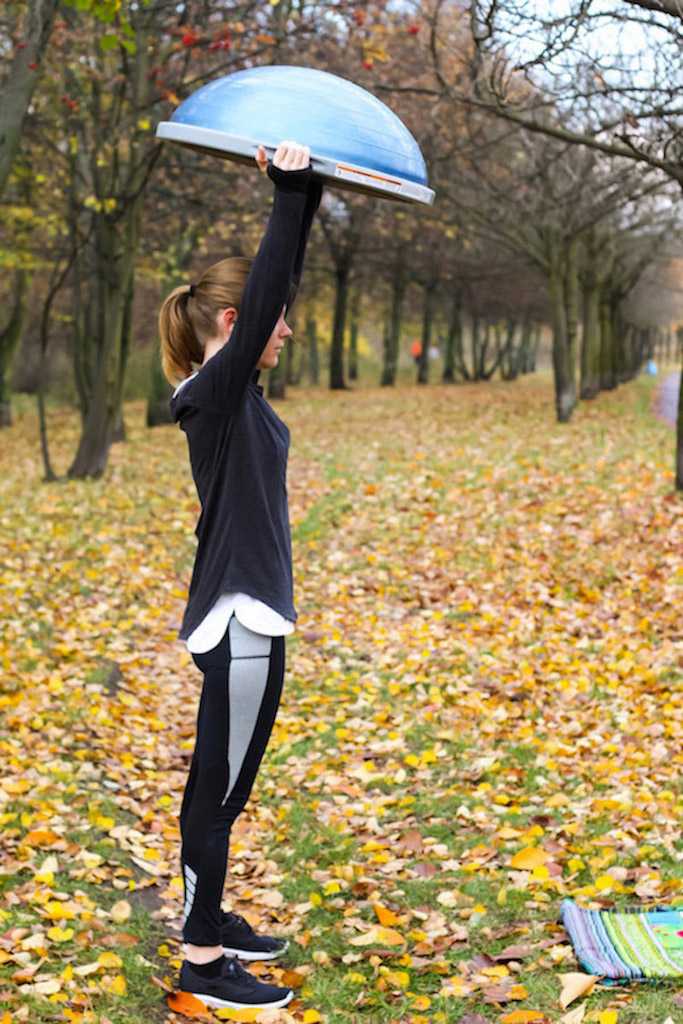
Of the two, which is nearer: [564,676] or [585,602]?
[564,676]

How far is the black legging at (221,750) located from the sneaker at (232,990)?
0.39ft

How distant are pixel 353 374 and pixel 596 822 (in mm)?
42513

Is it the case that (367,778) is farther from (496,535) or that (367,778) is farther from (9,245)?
(9,245)

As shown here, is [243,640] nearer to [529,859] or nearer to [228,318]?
[228,318]

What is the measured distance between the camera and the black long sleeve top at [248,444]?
3.08 metres

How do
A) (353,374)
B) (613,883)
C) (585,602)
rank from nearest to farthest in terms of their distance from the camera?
1. (613,883)
2. (585,602)
3. (353,374)

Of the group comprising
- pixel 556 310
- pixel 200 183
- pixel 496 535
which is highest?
pixel 200 183

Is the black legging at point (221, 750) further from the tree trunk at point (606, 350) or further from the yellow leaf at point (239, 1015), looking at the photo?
the tree trunk at point (606, 350)

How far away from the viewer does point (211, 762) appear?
3430 millimetres

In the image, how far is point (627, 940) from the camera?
383 centimetres

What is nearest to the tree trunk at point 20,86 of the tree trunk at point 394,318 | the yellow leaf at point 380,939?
the yellow leaf at point 380,939

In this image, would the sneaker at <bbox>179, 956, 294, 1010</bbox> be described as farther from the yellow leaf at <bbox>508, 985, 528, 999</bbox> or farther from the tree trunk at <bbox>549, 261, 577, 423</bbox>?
the tree trunk at <bbox>549, 261, 577, 423</bbox>

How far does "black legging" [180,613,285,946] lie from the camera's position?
10.9 feet

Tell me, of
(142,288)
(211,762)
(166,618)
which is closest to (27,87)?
(166,618)
